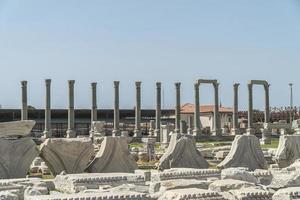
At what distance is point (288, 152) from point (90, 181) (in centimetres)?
939

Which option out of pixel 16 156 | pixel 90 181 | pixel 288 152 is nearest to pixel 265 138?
pixel 288 152

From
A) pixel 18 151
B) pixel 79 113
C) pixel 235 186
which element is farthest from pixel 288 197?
pixel 79 113

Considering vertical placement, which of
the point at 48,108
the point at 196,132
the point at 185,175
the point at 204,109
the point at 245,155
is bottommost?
the point at 185,175

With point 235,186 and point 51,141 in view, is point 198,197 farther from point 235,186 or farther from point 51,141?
point 51,141

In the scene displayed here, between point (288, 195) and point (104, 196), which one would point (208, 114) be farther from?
point (104, 196)

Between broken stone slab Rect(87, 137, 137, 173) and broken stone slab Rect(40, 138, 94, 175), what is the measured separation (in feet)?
1.13

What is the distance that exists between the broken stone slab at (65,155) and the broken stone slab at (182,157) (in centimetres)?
273

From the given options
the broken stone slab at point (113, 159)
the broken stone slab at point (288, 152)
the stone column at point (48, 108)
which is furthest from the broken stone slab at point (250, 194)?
the stone column at point (48, 108)

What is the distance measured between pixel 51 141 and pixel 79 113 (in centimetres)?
5386

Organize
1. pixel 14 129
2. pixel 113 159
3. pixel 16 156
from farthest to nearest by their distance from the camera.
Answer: pixel 113 159
pixel 14 129
pixel 16 156

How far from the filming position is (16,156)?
15086mm

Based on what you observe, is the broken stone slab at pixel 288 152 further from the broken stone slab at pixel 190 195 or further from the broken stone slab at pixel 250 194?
the broken stone slab at pixel 190 195

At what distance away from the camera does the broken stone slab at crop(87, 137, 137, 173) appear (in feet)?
53.0

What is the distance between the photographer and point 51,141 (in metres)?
15.8
